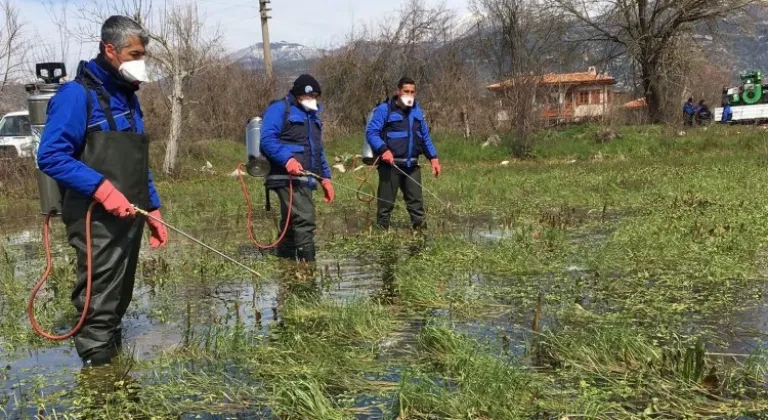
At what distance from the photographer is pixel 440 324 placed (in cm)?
429

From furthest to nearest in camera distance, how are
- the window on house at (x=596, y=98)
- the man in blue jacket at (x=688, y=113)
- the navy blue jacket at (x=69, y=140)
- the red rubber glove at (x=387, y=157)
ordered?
the window on house at (x=596, y=98), the man in blue jacket at (x=688, y=113), the red rubber glove at (x=387, y=157), the navy blue jacket at (x=69, y=140)

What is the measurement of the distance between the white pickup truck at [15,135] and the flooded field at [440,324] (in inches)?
398

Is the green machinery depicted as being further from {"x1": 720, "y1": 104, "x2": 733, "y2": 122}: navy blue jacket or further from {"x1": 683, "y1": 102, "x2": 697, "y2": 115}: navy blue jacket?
{"x1": 683, "y1": 102, "x2": 697, "y2": 115}: navy blue jacket

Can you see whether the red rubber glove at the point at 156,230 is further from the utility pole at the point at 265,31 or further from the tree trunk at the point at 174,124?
the utility pole at the point at 265,31

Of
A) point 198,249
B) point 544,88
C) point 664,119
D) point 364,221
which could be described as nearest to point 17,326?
point 198,249

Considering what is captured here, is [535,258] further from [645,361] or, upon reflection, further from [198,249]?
[198,249]

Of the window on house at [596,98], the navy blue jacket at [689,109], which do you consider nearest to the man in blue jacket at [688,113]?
the navy blue jacket at [689,109]

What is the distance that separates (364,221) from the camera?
9523 mm

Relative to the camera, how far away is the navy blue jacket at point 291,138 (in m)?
6.44

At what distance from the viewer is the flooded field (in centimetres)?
314

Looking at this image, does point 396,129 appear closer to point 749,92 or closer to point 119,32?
point 119,32

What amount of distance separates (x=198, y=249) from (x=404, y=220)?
282 centimetres

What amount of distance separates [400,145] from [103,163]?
466 cm

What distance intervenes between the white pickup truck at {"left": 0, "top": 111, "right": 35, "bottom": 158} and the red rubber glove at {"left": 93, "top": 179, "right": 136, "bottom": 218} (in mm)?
15872
